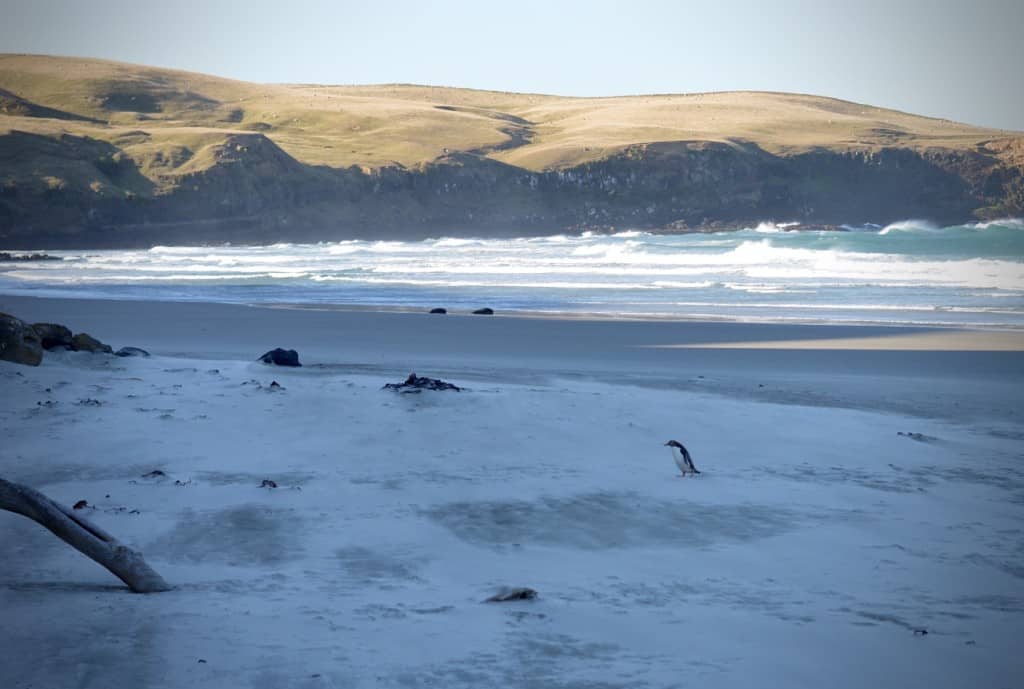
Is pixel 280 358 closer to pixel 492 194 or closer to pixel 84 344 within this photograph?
pixel 84 344

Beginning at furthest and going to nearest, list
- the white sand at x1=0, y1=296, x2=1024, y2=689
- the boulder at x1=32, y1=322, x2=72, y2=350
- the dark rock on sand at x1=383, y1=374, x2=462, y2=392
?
the boulder at x1=32, y1=322, x2=72, y2=350, the dark rock on sand at x1=383, y1=374, x2=462, y2=392, the white sand at x1=0, y1=296, x2=1024, y2=689

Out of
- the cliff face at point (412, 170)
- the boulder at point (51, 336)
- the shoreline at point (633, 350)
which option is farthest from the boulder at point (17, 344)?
the cliff face at point (412, 170)

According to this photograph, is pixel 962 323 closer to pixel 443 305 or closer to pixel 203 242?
pixel 443 305

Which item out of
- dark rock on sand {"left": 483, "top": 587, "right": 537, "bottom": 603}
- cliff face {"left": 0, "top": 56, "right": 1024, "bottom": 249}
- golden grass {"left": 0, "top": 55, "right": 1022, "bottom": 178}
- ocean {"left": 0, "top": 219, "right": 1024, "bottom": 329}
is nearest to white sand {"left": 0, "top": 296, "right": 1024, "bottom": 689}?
dark rock on sand {"left": 483, "top": 587, "right": 537, "bottom": 603}

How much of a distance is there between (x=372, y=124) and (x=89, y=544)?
349 feet

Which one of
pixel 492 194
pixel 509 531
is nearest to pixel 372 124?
pixel 492 194

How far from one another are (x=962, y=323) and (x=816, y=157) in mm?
82900

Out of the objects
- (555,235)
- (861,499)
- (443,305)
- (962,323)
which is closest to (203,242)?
(555,235)

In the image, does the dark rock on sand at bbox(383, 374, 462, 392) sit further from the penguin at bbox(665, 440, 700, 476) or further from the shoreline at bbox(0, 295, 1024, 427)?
the penguin at bbox(665, 440, 700, 476)

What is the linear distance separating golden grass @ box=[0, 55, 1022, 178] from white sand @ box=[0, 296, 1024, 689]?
69.6 m

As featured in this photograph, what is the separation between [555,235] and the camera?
77.8 m

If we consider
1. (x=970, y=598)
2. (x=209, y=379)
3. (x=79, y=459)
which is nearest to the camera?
(x=970, y=598)

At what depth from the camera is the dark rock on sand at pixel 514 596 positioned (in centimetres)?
431

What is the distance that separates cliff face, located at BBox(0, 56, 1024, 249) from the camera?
222ft
